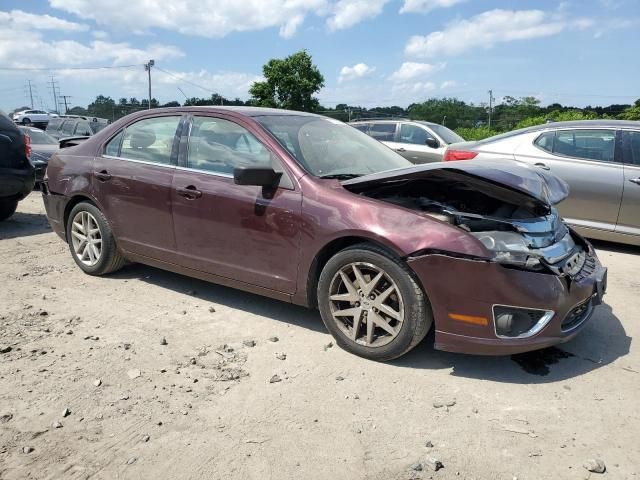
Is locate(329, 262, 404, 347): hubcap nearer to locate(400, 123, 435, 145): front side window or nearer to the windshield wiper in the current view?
the windshield wiper

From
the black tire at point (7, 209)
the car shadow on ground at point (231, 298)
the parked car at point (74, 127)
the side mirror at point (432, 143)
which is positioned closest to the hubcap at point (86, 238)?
the car shadow on ground at point (231, 298)

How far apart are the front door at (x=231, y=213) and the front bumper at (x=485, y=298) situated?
3.31ft

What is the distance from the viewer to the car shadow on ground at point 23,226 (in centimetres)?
727

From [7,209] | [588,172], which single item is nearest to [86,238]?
[7,209]

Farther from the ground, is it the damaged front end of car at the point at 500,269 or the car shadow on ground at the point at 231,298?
the damaged front end of car at the point at 500,269

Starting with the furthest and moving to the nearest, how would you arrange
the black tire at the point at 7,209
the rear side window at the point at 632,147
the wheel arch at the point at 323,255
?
1. the black tire at the point at 7,209
2. the rear side window at the point at 632,147
3. the wheel arch at the point at 323,255

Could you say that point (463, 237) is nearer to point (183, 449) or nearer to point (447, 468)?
point (447, 468)

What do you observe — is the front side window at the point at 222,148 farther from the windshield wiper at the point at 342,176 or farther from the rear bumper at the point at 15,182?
the rear bumper at the point at 15,182

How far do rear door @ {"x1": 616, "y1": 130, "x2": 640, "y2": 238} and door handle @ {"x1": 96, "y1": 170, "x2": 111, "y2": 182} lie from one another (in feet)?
18.6

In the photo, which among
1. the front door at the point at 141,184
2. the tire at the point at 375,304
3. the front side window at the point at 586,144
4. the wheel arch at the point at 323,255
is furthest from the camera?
the front side window at the point at 586,144

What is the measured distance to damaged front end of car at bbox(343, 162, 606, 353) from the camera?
312cm

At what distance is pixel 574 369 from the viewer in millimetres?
3459

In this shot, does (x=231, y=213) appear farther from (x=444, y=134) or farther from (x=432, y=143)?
(x=444, y=134)

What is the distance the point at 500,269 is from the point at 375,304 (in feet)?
2.69
